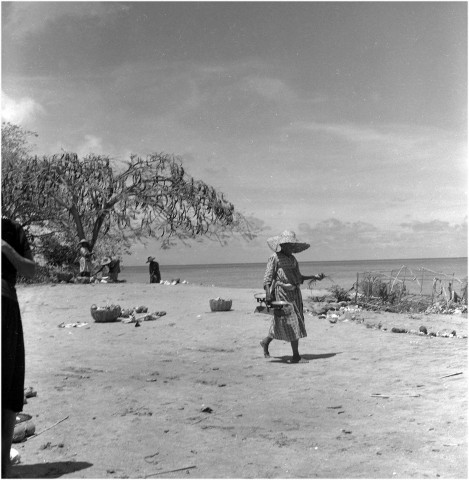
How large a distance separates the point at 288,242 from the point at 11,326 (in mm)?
4714

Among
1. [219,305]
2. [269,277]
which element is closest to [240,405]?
[269,277]

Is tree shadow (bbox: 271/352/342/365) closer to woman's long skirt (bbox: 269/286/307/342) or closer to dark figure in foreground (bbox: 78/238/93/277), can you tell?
woman's long skirt (bbox: 269/286/307/342)

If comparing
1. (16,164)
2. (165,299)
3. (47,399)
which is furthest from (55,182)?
(47,399)

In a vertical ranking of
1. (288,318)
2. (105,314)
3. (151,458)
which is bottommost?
(151,458)

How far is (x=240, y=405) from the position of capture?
5.91 meters

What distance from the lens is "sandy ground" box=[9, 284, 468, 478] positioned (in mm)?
4223

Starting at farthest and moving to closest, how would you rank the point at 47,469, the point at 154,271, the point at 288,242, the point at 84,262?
the point at 154,271 → the point at 84,262 → the point at 288,242 → the point at 47,469

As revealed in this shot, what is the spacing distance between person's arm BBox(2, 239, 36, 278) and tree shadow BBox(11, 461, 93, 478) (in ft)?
4.69

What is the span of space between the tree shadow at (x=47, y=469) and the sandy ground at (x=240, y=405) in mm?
14

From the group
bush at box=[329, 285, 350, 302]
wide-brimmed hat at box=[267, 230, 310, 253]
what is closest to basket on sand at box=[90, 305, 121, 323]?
wide-brimmed hat at box=[267, 230, 310, 253]

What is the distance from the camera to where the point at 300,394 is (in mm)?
6238

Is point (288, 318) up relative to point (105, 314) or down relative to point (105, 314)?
up

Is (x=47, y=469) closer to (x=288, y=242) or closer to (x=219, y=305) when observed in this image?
(x=288, y=242)

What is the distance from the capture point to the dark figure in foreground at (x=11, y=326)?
3549 mm
